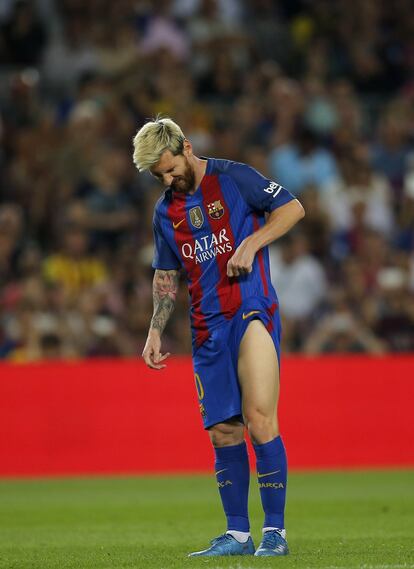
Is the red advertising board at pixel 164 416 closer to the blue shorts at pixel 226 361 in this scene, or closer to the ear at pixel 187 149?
the blue shorts at pixel 226 361

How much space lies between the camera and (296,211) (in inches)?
290

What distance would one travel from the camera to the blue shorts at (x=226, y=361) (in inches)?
287

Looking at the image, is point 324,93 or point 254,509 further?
point 324,93

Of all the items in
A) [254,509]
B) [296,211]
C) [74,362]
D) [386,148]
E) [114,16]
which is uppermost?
[114,16]

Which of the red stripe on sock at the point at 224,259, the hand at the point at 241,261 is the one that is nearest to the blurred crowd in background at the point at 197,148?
the red stripe on sock at the point at 224,259

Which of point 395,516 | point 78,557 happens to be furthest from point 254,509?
point 78,557

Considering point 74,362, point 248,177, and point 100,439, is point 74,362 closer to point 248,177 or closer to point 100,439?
point 100,439

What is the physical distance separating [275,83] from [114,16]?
252cm

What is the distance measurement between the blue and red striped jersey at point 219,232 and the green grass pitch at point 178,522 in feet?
4.55

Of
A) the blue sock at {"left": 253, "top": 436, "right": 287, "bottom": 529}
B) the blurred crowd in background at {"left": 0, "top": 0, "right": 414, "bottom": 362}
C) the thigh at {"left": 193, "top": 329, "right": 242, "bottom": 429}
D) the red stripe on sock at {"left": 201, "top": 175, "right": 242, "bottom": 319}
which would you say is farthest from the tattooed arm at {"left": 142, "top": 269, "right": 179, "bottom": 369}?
the blurred crowd in background at {"left": 0, "top": 0, "right": 414, "bottom": 362}

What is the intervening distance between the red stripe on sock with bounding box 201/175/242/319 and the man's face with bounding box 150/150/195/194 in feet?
0.32

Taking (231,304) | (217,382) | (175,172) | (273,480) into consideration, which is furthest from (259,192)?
(273,480)

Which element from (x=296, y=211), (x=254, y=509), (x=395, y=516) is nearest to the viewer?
(x=296, y=211)

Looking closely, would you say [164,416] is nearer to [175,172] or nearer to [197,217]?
[197,217]
